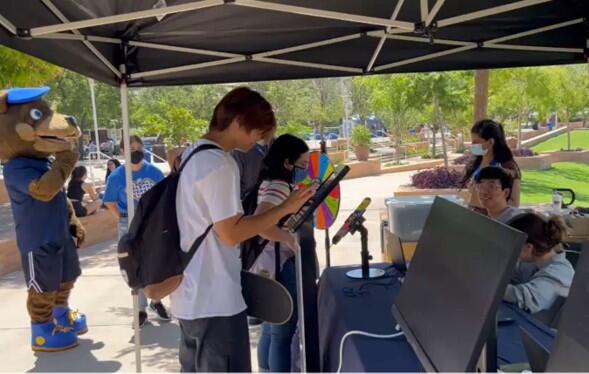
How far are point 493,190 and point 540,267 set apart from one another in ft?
3.12

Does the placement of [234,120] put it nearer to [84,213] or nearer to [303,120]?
[84,213]

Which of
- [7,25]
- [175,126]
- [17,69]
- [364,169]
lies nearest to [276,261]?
[7,25]

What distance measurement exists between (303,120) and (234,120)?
23.9 m

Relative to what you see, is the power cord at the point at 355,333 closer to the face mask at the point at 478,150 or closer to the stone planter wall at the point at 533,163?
the face mask at the point at 478,150

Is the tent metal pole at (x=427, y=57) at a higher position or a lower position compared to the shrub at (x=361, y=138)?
higher

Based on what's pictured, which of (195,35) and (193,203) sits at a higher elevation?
(195,35)

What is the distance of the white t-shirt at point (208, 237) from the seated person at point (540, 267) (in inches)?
41.4

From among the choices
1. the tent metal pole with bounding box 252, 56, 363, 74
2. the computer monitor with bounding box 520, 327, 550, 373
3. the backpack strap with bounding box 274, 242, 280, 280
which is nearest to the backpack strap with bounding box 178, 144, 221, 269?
the backpack strap with bounding box 274, 242, 280, 280

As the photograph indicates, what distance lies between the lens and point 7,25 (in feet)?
7.66

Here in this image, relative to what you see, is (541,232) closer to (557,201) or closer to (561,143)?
(557,201)

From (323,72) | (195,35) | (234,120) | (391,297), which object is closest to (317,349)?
(391,297)

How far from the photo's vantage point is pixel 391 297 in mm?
2434

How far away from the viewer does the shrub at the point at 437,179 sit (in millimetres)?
10141

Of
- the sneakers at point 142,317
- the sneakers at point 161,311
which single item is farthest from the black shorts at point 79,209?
the sneakers at point 142,317
